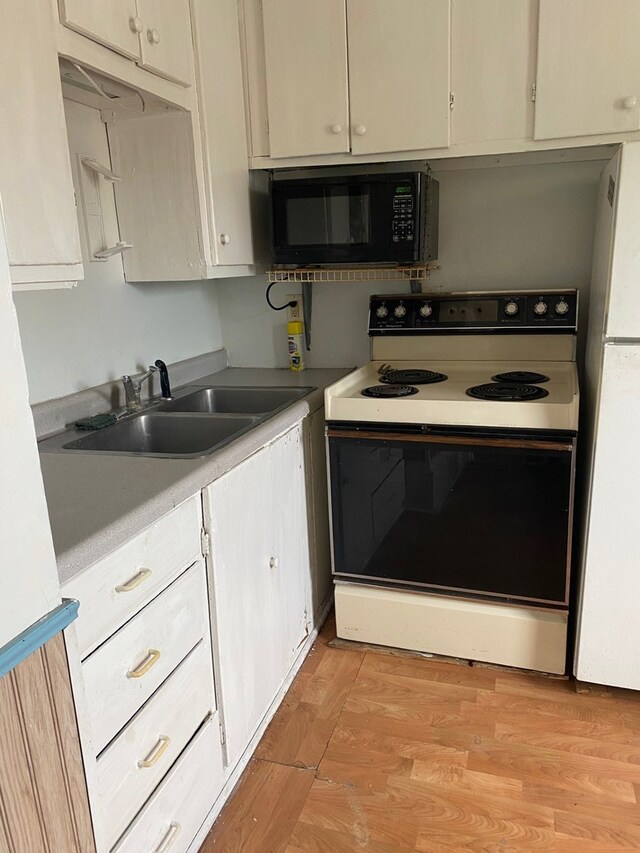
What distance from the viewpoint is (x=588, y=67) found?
6.09 feet

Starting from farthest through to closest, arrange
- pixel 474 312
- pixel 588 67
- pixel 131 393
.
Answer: pixel 474 312, pixel 131 393, pixel 588 67

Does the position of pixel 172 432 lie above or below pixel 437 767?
above

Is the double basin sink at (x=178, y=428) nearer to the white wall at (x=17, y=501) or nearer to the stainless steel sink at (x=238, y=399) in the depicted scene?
the stainless steel sink at (x=238, y=399)

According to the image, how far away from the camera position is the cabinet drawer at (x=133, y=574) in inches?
42.1

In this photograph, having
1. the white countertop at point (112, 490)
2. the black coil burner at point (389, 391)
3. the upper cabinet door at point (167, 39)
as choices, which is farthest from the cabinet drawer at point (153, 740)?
the upper cabinet door at point (167, 39)

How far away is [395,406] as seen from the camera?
6.42 feet

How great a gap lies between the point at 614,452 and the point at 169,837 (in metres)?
1.40

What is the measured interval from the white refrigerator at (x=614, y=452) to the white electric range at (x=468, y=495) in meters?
0.07

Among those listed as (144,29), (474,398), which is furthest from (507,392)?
(144,29)

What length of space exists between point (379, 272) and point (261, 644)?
52.5 inches

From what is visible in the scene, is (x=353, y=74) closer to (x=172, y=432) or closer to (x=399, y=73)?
(x=399, y=73)

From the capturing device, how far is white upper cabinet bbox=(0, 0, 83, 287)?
1.24m

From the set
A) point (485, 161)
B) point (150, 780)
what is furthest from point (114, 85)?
point (150, 780)

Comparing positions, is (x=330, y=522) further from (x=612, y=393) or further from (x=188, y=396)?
(x=612, y=393)
